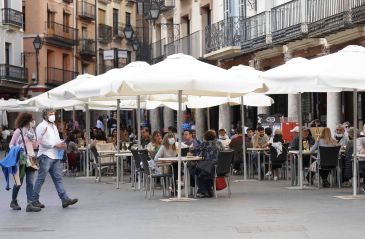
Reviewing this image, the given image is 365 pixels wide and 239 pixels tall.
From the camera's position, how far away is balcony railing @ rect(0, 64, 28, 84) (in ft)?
174

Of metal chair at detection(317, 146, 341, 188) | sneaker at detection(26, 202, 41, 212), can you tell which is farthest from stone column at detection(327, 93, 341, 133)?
sneaker at detection(26, 202, 41, 212)

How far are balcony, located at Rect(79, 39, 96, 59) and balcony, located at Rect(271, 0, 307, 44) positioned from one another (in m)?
36.0

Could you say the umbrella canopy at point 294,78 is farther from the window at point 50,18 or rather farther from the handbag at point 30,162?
the window at point 50,18

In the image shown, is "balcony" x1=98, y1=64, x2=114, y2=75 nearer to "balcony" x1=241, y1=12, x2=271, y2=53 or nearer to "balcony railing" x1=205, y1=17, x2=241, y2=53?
"balcony railing" x1=205, y1=17, x2=241, y2=53

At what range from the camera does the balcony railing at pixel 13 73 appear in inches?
2087

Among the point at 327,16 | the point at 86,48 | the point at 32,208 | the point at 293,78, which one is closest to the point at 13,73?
the point at 86,48

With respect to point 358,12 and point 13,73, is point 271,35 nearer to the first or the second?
point 358,12

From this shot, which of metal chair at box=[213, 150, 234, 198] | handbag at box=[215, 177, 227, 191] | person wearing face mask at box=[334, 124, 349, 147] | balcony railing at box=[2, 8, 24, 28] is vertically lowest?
handbag at box=[215, 177, 227, 191]

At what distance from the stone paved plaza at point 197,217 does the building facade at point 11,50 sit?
3647cm

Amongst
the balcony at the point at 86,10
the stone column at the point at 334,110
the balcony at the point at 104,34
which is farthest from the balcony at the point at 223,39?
the balcony at the point at 104,34

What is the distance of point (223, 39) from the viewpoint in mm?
32875

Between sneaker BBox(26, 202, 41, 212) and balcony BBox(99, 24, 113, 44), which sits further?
balcony BBox(99, 24, 113, 44)

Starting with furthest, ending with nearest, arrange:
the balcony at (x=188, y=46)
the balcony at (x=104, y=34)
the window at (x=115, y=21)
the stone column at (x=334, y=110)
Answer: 1. the window at (x=115, y=21)
2. the balcony at (x=104, y=34)
3. the balcony at (x=188, y=46)
4. the stone column at (x=334, y=110)

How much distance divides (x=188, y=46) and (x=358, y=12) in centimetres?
1639
